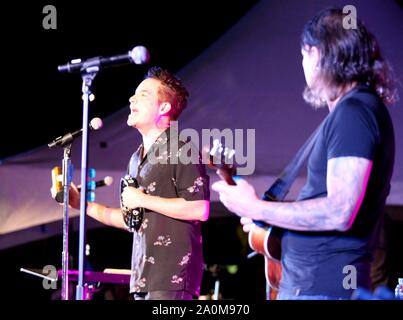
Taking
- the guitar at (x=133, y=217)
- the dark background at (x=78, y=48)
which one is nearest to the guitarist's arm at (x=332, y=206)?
the guitar at (x=133, y=217)

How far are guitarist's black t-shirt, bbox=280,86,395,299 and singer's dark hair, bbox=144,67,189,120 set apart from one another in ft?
6.17

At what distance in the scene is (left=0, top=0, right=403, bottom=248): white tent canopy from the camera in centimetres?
643

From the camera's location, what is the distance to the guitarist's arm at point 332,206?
242 cm

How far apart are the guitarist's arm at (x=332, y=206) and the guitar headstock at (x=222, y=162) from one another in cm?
26

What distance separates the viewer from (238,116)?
22.2 feet

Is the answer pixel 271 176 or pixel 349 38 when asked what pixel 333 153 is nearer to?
pixel 349 38

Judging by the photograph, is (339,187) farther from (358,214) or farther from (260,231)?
(260,231)

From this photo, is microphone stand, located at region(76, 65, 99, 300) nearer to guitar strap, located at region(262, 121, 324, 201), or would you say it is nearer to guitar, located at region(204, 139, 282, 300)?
guitar, located at region(204, 139, 282, 300)

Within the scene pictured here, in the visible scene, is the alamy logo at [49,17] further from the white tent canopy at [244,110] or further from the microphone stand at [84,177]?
the microphone stand at [84,177]

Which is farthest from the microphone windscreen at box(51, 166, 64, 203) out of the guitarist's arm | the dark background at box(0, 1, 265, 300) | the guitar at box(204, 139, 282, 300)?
the dark background at box(0, 1, 265, 300)

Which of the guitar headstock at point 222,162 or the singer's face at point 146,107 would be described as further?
the singer's face at point 146,107

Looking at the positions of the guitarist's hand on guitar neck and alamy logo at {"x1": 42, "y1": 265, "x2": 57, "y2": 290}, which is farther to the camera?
alamy logo at {"x1": 42, "y1": 265, "x2": 57, "y2": 290}

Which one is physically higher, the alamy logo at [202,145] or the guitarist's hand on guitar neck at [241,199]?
the alamy logo at [202,145]

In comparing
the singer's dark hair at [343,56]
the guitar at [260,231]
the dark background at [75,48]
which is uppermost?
the dark background at [75,48]
